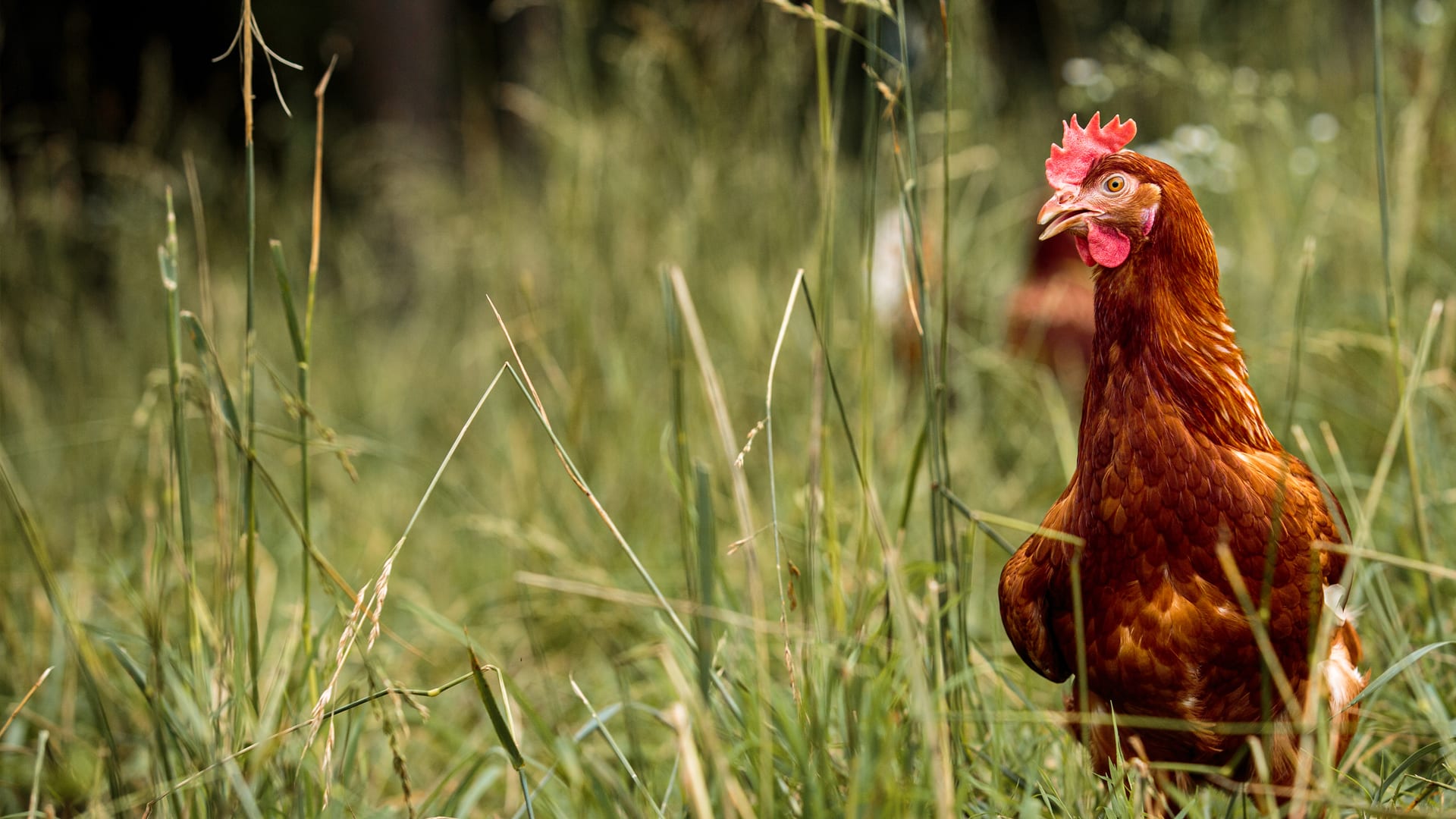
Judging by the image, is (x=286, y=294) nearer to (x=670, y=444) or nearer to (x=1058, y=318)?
(x=670, y=444)

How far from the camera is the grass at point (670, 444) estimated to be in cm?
106

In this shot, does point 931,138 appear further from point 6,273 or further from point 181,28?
point 181,28

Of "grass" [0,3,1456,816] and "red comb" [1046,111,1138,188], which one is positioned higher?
"red comb" [1046,111,1138,188]

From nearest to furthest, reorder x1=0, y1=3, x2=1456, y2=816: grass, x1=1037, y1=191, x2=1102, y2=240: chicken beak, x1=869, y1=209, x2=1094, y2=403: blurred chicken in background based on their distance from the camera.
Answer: x1=1037, y1=191, x2=1102, y2=240: chicken beak, x1=0, y1=3, x2=1456, y2=816: grass, x1=869, y1=209, x2=1094, y2=403: blurred chicken in background

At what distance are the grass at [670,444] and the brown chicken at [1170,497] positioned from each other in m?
0.08

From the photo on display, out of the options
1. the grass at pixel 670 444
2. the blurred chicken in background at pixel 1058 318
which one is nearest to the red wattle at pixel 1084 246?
the grass at pixel 670 444

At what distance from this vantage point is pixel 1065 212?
3.20 feet

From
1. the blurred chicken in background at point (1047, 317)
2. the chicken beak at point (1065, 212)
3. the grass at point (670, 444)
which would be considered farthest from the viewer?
A: the blurred chicken in background at point (1047, 317)

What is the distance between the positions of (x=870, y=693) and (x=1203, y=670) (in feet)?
1.03

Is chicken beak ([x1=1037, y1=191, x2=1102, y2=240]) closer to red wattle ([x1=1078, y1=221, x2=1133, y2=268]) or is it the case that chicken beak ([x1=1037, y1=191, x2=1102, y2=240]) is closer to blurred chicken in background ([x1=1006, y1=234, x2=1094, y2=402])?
red wattle ([x1=1078, y1=221, x2=1133, y2=268])

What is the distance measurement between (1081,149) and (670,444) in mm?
1776

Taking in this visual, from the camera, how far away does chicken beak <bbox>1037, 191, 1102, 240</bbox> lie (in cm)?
96

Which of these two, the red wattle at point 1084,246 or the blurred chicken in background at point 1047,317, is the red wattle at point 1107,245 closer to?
the red wattle at point 1084,246

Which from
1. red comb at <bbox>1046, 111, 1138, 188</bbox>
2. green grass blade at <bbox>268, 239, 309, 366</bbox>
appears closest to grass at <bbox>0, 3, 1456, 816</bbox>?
green grass blade at <bbox>268, 239, 309, 366</bbox>
